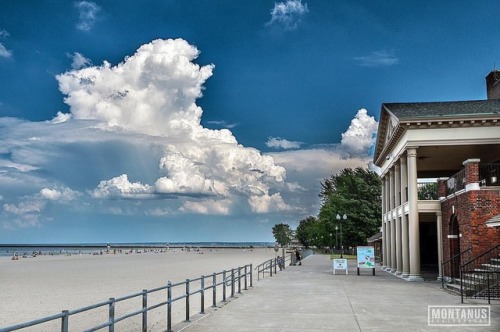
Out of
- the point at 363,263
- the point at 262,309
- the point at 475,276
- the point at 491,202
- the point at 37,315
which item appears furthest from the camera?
the point at 363,263

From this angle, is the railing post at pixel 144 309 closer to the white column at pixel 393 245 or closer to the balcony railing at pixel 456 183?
the balcony railing at pixel 456 183

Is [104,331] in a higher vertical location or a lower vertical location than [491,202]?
lower

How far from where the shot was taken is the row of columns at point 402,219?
2839 cm

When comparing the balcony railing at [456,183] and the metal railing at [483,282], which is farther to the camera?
the balcony railing at [456,183]

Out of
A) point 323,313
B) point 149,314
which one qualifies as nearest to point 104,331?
point 149,314

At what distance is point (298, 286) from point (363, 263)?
33.0ft

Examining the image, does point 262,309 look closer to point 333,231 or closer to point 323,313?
point 323,313

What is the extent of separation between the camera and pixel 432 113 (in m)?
28.6

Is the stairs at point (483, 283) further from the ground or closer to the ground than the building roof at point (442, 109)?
closer to the ground

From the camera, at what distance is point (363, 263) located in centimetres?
3197

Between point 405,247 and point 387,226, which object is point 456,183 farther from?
point 387,226

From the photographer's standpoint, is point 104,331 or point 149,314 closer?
point 104,331

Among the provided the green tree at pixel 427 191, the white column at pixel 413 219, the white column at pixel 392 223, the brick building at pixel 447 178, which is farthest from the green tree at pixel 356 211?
the white column at pixel 413 219

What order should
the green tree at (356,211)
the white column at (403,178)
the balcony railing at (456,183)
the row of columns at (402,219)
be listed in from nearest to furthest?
the balcony railing at (456,183)
the row of columns at (402,219)
the white column at (403,178)
the green tree at (356,211)
